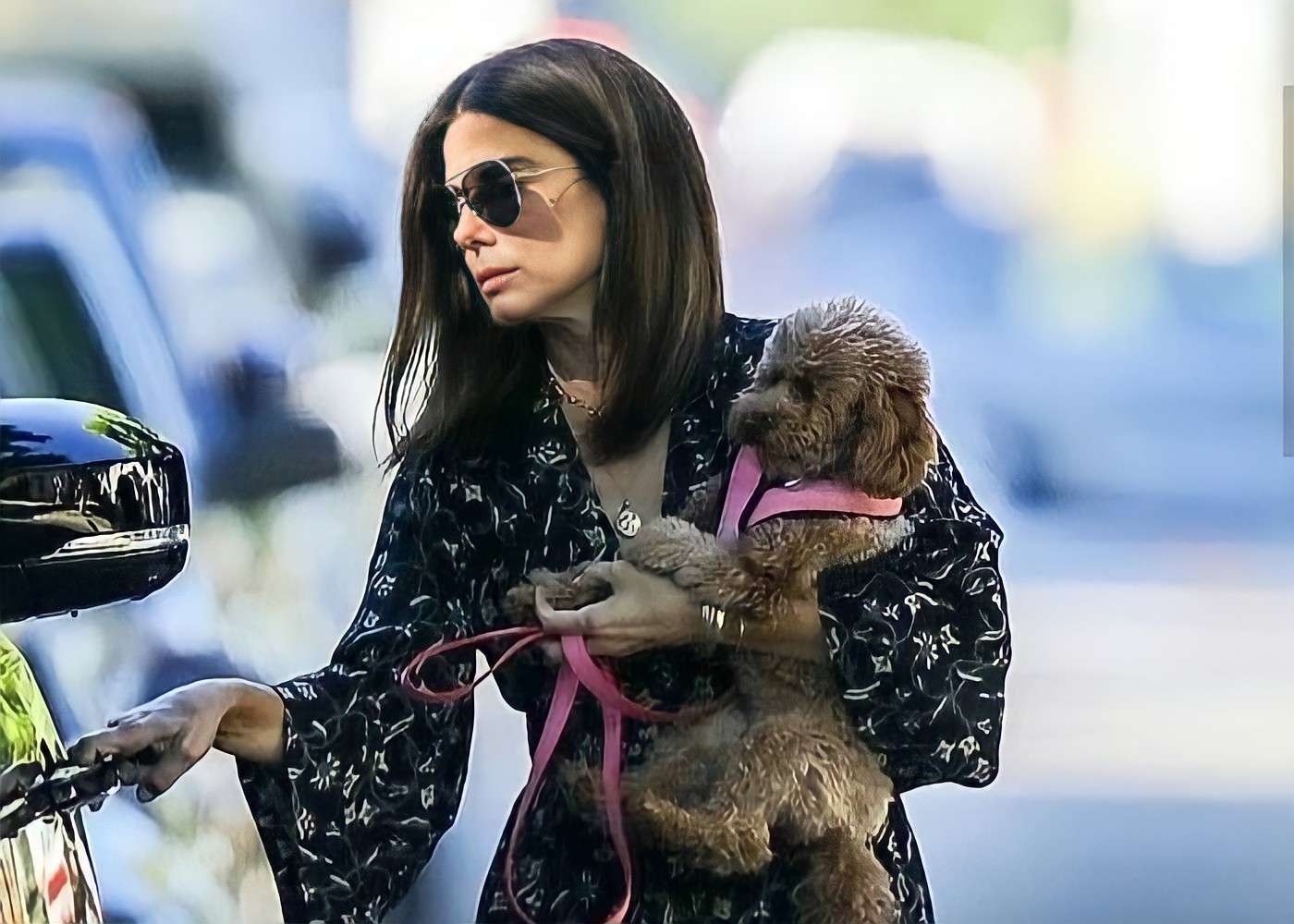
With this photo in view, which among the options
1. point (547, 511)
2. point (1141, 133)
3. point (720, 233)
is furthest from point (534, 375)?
point (1141, 133)

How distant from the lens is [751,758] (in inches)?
A: 55.2

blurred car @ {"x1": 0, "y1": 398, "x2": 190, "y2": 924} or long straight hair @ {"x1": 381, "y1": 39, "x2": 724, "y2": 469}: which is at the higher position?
long straight hair @ {"x1": 381, "y1": 39, "x2": 724, "y2": 469}

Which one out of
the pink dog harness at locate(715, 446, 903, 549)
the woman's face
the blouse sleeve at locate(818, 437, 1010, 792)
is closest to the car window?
the woman's face

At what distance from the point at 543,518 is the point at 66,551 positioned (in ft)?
2.00

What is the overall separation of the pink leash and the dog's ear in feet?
1.14

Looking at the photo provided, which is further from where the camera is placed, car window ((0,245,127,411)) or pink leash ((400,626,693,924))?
car window ((0,245,127,411))

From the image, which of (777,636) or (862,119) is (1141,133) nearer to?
(862,119)

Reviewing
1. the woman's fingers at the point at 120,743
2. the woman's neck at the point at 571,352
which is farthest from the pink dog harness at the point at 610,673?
the woman's fingers at the point at 120,743

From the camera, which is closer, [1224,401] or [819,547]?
[819,547]

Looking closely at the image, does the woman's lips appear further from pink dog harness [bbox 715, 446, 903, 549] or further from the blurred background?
pink dog harness [bbox 715, 446, 903, 549]

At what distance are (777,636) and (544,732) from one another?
0.31 metres

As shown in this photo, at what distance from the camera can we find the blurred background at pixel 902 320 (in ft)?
5.06

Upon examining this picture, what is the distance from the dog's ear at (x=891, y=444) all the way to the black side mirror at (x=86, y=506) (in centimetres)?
84

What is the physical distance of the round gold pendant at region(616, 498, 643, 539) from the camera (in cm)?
148
